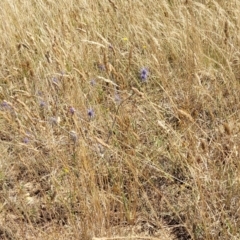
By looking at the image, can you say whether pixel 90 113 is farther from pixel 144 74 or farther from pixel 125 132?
pixel 144 74

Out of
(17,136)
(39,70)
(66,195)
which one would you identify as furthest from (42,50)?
(66,195)

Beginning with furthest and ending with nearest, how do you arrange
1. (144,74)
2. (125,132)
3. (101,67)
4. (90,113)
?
(101,67), (144,74), (90,113), (125,132)

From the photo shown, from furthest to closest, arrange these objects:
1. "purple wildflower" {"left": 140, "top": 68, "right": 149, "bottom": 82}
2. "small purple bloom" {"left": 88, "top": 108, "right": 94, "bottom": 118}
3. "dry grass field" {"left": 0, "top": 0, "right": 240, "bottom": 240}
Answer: "purple wildflower" {"left": 140, "top": 68, "right": 149, "bottom": 82}
"small purple bloom" {"left": 88, "top": 108, "right": 94, "bottom": 118}
"dry grass field" {"left": 0, "top": 0, "right": 240, "bottom": 240}

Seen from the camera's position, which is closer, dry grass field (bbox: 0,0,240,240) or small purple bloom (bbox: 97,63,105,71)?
dry grass field (bbox: 0,0,240,240)

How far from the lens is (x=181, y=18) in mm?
3037

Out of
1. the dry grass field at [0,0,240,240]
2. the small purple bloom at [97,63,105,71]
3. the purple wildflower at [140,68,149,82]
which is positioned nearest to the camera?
the dry grass field at [0,0,240,240]

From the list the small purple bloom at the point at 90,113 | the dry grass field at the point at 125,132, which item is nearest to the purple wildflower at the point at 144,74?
the dry grass field at the point at 125,132

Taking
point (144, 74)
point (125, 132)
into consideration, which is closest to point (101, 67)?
point (144, 74)

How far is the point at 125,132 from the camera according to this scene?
2170 millimetres

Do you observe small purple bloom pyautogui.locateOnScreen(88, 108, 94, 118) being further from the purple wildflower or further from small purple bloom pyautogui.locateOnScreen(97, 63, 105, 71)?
small purple bloom pyautogui.locateOnScreen(97, 63, 105, 71)

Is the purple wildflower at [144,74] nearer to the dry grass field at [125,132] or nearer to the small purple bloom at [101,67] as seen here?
the dry grass field at [125,132]

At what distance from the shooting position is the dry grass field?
6.33 feet

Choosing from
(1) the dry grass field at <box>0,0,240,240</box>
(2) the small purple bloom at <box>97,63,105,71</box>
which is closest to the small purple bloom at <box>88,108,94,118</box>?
(1) the dry grass field at <box>0,0,240,240</box>

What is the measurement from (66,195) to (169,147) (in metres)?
0.53
